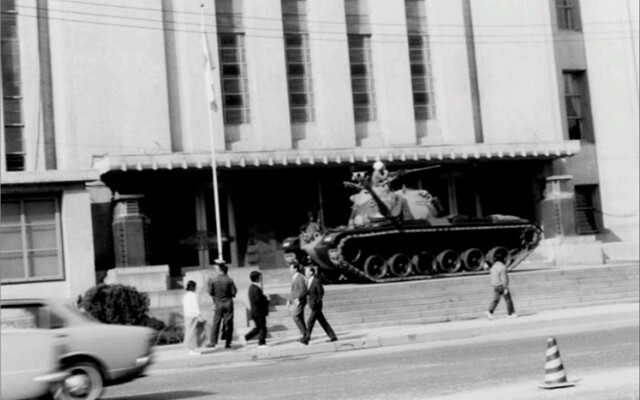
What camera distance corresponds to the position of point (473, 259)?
27.2 meters

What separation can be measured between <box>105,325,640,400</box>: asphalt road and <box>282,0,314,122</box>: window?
1641cm

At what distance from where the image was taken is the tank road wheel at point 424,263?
26484 millimetres

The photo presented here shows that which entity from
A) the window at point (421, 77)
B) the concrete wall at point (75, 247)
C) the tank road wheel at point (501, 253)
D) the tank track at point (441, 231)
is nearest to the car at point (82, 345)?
the window at point (421, 77)

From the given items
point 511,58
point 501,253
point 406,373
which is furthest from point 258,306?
point 501,253

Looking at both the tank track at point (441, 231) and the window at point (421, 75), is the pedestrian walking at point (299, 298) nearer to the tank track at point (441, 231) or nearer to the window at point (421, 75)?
the window at point (421, 75)

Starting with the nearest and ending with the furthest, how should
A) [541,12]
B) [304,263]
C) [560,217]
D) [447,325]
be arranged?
1. [541,12]
2. [447,325]
3. [304,263]
4. [560,217]

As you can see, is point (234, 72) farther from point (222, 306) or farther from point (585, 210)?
point (222, 306)

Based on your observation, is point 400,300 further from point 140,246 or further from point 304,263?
point 140,246

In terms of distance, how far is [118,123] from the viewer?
28.6m

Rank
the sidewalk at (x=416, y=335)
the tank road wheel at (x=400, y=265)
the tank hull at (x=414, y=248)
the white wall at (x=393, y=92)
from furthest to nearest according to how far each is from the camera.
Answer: the tank road wheel at (x=400, y=265), the tank hull at (x=414, y=248), the white wall at (x=393, y=92), the sidewalk at (x=416, y=335)

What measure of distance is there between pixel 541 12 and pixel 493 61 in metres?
3.69

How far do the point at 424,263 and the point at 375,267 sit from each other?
5.26 feet

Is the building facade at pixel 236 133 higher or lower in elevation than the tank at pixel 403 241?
higher

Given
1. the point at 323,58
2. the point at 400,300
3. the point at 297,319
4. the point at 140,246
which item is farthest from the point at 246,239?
the point at 297,319
